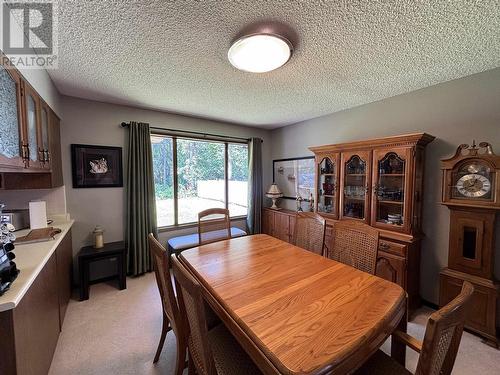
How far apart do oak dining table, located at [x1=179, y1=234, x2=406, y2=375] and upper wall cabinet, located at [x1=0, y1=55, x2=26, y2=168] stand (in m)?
1.33

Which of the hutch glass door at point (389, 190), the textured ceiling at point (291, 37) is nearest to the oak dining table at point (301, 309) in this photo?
the hutch glass door at point (389, 190)

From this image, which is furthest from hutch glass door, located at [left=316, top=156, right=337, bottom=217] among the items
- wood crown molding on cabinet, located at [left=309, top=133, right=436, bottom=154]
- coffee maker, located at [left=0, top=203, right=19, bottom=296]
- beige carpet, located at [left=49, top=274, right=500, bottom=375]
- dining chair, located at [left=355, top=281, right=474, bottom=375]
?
coffee maker, located at [left=0, top=203, right=19, bottom=296]

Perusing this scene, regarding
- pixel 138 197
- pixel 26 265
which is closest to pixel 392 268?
pixel 26 265

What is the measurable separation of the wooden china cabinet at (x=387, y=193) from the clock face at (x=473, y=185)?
0.35 m

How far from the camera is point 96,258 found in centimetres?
250

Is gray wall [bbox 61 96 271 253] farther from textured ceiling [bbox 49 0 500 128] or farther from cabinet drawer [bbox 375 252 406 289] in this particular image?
cabinet drawer [bbox 375 252 406 289]

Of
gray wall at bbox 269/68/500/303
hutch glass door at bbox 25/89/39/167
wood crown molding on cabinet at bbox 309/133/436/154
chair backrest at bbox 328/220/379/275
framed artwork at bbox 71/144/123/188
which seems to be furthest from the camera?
framed artwork at bbox 71/144/123/188

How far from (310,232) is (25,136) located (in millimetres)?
2539

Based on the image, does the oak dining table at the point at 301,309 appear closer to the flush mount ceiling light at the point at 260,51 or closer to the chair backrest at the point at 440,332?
the chair backrest at the point at 440,332

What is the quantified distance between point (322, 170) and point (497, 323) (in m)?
2.30

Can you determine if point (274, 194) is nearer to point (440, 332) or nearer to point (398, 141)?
point (398, 141)

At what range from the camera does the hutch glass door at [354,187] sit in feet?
8.87

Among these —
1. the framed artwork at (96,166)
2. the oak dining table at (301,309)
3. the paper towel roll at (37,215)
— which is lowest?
the oak dining table at (301,309)

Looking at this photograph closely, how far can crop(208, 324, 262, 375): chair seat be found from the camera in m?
1.09
